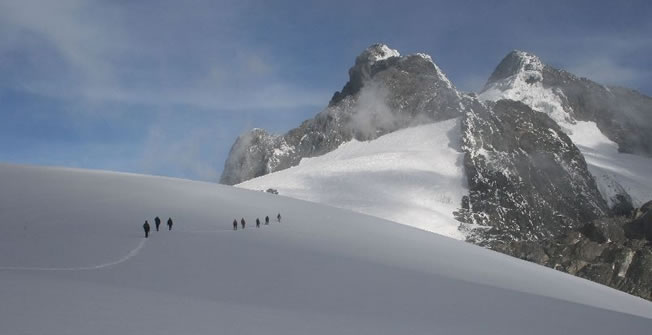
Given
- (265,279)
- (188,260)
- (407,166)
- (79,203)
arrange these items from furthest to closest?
1. (407,166)
2. (79,203)
3. (188,260)
4. (265,279)

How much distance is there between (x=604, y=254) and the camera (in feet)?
356

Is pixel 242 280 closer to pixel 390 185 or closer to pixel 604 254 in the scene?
pixel 604 254

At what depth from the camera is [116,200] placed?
108 ft

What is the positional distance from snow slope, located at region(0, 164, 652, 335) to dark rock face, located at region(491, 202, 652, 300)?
81099mm

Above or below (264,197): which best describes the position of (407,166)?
above

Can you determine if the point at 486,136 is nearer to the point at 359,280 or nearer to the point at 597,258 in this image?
the point at 597,258

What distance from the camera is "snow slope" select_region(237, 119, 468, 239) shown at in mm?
151000

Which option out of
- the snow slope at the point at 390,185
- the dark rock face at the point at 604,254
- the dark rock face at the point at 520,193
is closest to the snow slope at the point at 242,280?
the dark rock face at the point at 604,254

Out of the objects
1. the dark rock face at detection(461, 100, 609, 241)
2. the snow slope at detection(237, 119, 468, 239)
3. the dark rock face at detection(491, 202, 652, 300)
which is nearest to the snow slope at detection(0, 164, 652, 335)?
the dark rock face at detection(491, 202, 652, 300)

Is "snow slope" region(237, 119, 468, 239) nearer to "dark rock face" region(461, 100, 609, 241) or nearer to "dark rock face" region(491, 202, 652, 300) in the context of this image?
"dark rock face" region(461, 100, 609, 241)

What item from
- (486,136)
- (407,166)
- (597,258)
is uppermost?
(486,136)

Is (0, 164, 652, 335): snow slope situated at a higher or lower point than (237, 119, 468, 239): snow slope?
lower

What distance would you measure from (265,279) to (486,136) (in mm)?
192596

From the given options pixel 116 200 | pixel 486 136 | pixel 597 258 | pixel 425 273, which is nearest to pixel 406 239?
pixel 425 273
